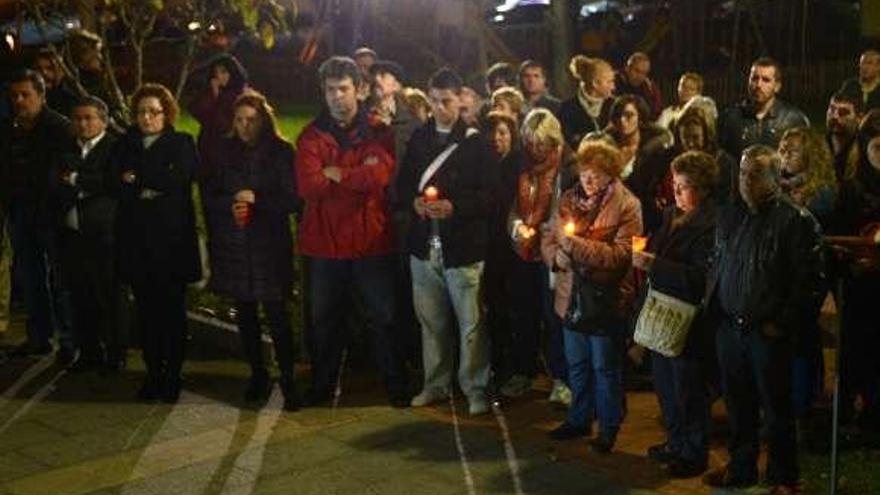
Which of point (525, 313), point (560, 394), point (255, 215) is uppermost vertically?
point (255, 215)

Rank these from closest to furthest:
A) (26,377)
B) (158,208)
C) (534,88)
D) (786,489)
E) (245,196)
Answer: (786,489) → (245,196) → (158,208) → (26,377) → (534,88)

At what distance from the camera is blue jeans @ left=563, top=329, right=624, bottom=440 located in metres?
6.48

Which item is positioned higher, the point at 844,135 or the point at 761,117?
the point at 761,117

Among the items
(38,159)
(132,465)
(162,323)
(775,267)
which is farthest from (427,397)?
(38,159)

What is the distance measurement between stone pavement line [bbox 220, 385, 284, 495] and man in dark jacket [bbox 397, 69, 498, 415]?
1.06 meters

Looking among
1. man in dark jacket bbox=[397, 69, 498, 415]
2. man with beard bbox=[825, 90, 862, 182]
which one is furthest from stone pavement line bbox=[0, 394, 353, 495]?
man with beard bbox=[825, 90, 862, 182]

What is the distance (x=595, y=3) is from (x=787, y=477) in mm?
23441

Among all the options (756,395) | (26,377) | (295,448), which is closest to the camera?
(756,395)

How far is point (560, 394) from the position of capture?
24.7 feet

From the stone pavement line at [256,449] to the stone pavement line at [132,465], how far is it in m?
0.06

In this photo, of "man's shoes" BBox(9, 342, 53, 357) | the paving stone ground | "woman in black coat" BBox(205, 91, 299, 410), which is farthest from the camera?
"man's shoes" BBox(9, 342, 53, 357)

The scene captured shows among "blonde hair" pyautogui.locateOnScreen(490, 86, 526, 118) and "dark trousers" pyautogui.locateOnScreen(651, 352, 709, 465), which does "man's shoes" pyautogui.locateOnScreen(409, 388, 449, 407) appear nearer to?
"dark trousers" pyautogui.locateOnScreen(651, 352, 709, 465)

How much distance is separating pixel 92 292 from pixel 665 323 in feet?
13.8

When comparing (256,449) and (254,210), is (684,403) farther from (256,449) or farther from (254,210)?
(254,210)
